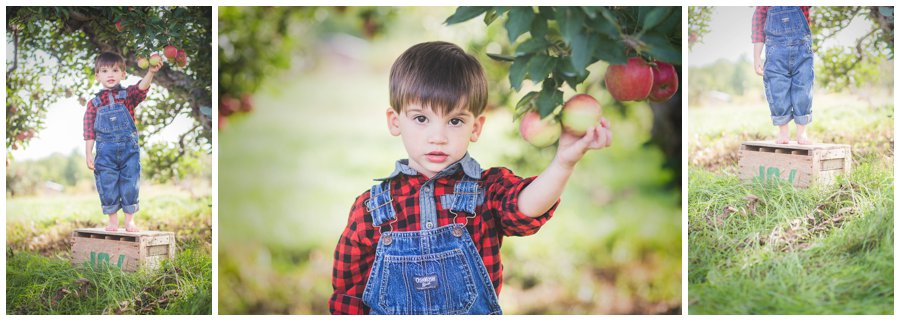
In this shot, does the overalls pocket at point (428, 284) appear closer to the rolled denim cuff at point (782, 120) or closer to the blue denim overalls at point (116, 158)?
the blue denim overalls at point (116, 158)

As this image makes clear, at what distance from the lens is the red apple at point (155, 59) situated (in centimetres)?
289

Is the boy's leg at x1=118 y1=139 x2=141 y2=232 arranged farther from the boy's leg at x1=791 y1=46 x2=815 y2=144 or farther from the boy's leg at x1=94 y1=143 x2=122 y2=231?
the boy's leg at x1=791 y1=46 x2=815 y2=144

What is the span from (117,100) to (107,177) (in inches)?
11.4

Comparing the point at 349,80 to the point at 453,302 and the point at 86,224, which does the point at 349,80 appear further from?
the point at 86,224

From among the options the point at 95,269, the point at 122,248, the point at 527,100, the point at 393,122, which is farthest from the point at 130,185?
the point at 527,100

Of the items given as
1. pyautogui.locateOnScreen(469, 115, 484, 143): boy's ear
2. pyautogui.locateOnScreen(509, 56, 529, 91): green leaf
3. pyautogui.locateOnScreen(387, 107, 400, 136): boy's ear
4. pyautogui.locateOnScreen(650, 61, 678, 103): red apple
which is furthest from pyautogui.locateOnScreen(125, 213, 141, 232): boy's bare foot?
pyautogui.locateOnScreen(650, 61, 678, 103): red apple

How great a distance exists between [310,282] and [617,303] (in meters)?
A: 1.18

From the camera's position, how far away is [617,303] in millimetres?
2967

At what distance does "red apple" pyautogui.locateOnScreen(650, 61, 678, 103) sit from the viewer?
244 cm

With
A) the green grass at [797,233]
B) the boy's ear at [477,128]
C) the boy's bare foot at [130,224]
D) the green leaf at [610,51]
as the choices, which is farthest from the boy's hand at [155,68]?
the green grass at [797,233]

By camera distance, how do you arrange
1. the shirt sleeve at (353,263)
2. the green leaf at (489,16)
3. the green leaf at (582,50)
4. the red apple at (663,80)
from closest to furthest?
the green leaf at (582,50), the red apple at (663,80), the green leaf at (489,16), the shirt sleeve at (353,263)

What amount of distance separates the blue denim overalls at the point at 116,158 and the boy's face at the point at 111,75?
0.03 metres

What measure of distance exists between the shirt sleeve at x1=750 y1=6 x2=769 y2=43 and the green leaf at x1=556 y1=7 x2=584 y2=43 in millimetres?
980

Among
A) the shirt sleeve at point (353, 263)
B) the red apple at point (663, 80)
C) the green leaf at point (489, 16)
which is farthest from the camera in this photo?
the shirt sleeve at point (353, 263)
